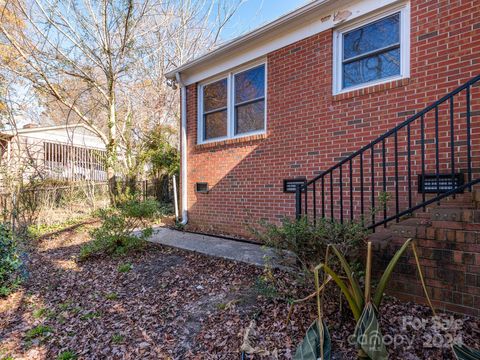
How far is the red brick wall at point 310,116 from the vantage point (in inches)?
140

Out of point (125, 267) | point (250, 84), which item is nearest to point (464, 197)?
point (250, 84)

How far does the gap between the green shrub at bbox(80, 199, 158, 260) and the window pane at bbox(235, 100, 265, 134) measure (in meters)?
2.40

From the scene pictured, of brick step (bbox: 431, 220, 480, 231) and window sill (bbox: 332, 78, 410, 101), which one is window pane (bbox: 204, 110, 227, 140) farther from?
brick step (bbox: 431, 220, 480, 231)

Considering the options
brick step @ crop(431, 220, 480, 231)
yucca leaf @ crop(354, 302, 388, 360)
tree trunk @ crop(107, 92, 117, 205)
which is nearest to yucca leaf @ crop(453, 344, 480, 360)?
yucca leaf @ crop(354, 302, 388, 360)

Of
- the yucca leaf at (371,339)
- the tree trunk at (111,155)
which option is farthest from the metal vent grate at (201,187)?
the yucca leaf at (371,339)

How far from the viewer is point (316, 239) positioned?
2.62m

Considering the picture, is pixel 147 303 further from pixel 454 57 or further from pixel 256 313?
pixel 454 57

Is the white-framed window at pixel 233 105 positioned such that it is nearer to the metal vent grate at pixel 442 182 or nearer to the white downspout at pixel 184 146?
the white downspout at pixel 184 146

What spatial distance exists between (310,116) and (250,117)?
4.89 ft

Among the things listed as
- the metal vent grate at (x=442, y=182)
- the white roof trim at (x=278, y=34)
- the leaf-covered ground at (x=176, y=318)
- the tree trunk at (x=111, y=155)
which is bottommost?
the leaf-covered ground at (x=176, y=318)

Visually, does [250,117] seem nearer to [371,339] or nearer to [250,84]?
[250,84]

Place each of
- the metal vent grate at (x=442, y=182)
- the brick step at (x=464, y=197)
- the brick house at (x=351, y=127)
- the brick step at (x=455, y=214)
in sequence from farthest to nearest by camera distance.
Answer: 1. the metal vent grate at (x=442, y=182)
2. the brick house at (x=351, y=127)
3. the brick step at (x=464, y=197)
4. the brick step at (x=455, y=214)

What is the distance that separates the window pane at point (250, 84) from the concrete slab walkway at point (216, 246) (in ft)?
9.70

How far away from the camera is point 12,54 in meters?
8.66
